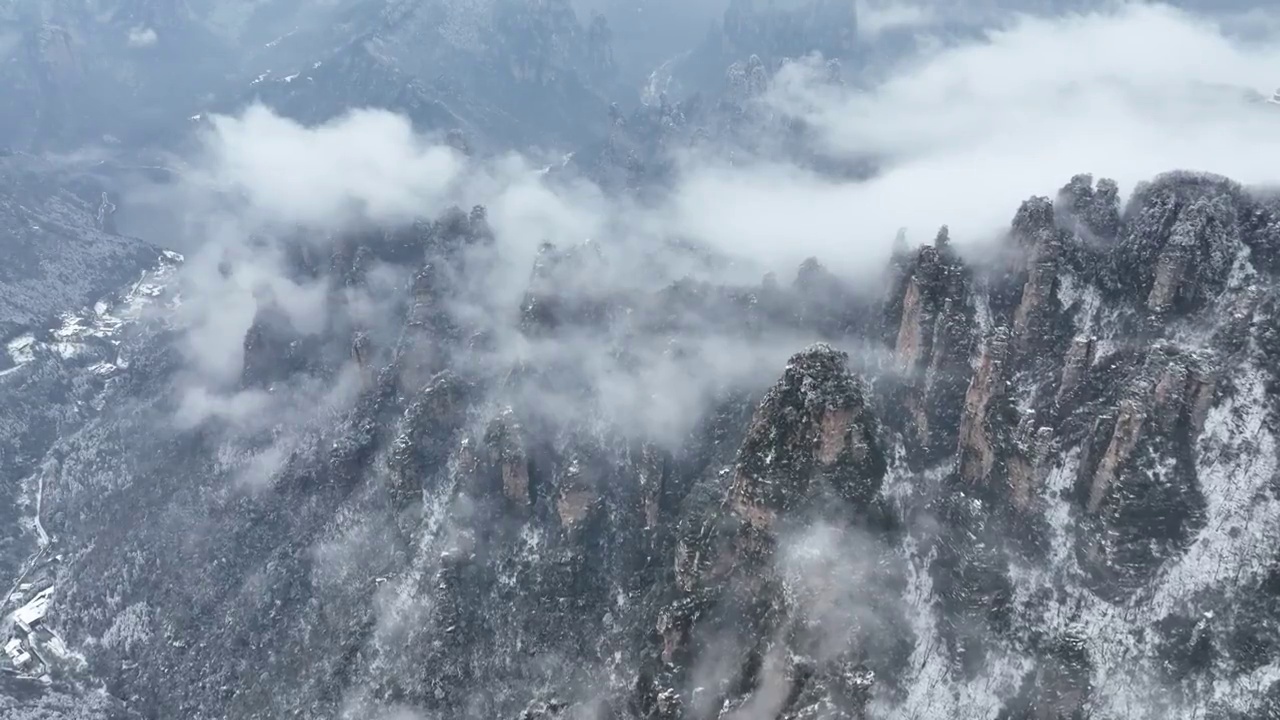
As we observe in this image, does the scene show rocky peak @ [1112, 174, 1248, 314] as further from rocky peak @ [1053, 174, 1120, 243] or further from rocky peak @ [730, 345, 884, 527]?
rocky peak @ [730, 345, 884, 527]

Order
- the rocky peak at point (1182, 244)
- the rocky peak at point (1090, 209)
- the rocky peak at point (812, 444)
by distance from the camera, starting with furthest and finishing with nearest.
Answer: the rocky peak at point (1090, 209)
the rocky peak at point (1182, 244)
the rocky peak at point (812, 444)

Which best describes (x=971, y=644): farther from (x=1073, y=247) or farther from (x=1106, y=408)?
(x=1073, y=247)

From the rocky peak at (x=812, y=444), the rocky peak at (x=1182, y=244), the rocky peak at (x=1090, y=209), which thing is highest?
the rocky peak at (x=1090, y=209)

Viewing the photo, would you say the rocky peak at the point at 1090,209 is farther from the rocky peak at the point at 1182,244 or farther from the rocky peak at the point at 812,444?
the rocky peak at the point at 812,444

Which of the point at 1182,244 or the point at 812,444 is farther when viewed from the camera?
the point at 1182,244

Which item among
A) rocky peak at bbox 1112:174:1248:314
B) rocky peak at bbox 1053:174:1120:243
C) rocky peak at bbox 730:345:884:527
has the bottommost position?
rocky peak at bbox 730:345:884:527

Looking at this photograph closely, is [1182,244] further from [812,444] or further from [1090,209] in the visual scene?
[812,444]

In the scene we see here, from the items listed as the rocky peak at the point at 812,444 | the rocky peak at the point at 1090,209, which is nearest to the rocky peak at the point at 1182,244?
the rocky peak at the point at 1090,209

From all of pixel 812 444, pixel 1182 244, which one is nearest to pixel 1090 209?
pixel 1182 244

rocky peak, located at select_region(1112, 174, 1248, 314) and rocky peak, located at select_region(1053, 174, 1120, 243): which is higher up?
rocky peak, located at select_region(1053, 174, 1120, 243)

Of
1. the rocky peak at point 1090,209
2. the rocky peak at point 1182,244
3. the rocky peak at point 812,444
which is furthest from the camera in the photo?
the rocky peak at point 1090,209

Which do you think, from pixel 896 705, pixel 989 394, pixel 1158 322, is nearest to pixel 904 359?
pixel 989 394

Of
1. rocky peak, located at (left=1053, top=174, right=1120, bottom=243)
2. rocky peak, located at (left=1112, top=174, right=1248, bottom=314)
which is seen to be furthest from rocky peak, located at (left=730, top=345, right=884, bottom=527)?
rocky peak, located at (left=1053, top=174, right=1120, bottom=243)

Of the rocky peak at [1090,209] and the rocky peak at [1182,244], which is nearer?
the rocky peak at [1182,244]
